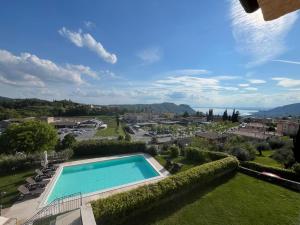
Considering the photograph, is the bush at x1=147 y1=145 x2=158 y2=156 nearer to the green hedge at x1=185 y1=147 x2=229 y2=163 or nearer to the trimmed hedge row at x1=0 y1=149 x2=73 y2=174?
the green hedge at x1=185 y1=147 x2=229 y2=163

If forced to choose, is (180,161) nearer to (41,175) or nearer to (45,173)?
(45,173)

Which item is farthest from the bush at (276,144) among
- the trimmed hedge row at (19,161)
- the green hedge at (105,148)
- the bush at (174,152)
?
the trimmed hedge row at (19,161)

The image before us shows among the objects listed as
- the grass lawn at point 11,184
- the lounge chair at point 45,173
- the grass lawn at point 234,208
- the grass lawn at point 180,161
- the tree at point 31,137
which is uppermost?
the tree at point 31,137

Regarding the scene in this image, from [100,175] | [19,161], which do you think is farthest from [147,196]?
[19,161]

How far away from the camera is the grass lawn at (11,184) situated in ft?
37.2

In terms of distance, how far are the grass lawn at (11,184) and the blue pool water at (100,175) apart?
220 centimetres

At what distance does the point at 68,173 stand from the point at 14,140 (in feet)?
19.6

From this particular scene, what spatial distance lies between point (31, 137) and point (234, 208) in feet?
57.8

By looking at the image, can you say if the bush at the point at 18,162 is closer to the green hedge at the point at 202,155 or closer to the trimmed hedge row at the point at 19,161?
the trimmed hedge row at the point at 19,161

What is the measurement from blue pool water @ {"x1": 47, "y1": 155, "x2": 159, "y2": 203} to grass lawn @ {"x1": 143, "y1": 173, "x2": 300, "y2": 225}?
5855mm

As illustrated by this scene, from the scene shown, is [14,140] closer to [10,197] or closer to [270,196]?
[10,197]

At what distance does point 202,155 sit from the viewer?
18.7m

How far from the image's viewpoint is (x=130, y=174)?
17.2m

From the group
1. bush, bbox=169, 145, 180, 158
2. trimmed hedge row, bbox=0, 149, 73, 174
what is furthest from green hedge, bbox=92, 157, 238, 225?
trimmed hedge row, bbox=0, 149, 73, 174
